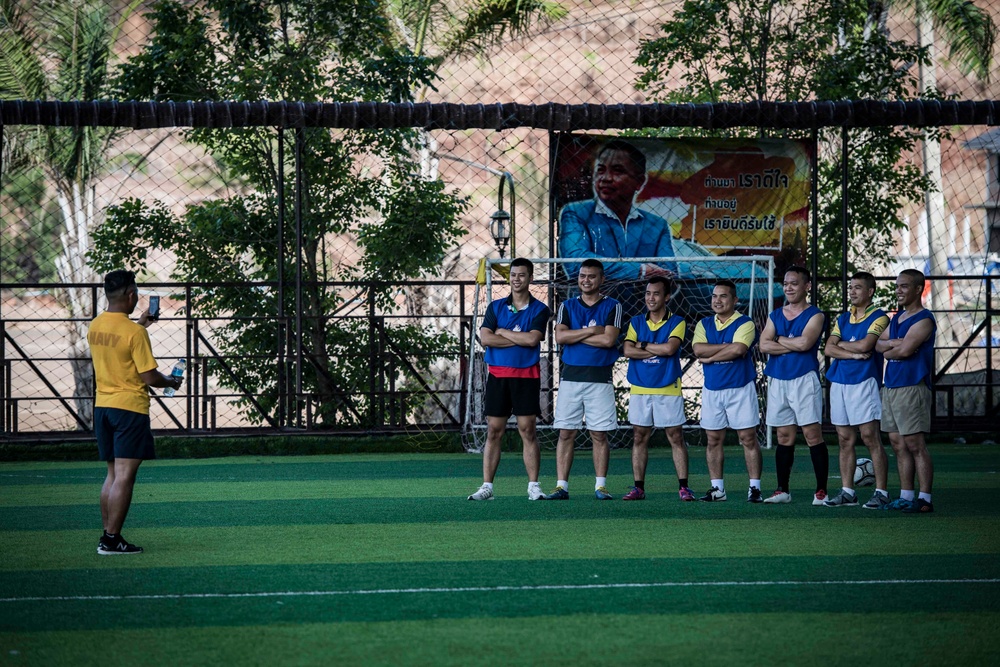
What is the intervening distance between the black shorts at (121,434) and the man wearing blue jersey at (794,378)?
15.7 ft

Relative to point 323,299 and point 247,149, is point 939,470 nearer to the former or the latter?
point 323,299

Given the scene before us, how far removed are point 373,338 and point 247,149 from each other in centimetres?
352

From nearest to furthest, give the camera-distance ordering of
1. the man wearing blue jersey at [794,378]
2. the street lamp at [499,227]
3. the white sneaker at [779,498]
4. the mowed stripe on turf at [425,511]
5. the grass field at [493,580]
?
the grass field at [493,580], the mowed stripe on turf at [425,511], the man wearing blue jersey at [794,378], the white sneaker at [779,498], the street lamp at [499,227]

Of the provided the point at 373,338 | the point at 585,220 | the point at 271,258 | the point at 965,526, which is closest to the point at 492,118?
the point at 585,220

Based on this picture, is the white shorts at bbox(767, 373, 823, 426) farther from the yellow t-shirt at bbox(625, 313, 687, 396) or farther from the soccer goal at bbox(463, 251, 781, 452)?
the soccer goal at bbox(463, 251, 781, 452)

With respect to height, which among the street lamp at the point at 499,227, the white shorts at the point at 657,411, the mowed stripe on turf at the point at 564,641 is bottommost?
the mowed stripe on turf at the point at 564,641

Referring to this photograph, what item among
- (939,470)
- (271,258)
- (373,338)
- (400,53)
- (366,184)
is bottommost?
(939,470)

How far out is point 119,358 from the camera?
7.39m

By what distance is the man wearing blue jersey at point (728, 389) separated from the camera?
9.66 meters

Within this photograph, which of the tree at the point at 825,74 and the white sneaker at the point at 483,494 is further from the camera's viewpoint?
the tree at the point at 825,74

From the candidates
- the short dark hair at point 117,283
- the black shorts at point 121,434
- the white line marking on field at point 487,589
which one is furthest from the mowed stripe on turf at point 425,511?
the white line marking on field at point 487,589

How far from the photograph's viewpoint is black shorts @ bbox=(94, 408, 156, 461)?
289 inches

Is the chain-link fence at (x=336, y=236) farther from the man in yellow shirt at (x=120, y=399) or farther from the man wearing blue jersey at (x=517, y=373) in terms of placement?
the man in yellow shirt at (x=120, y=399)

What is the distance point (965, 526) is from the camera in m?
8.34
